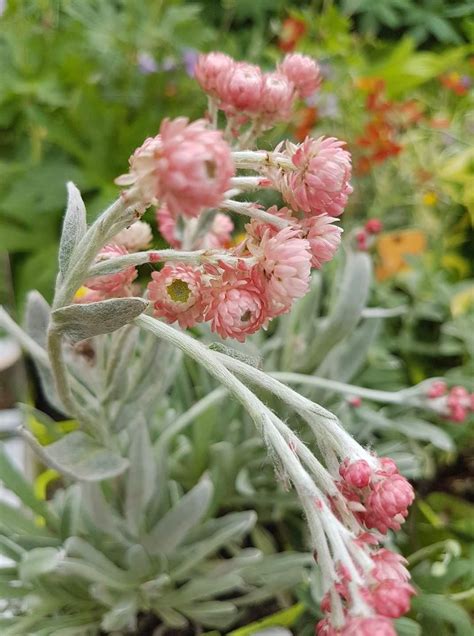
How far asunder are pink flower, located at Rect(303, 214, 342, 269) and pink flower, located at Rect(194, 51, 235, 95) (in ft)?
0.45

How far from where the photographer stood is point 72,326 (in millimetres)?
335

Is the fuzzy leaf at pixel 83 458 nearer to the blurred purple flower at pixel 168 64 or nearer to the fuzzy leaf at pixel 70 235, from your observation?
the fuzzy leaf at pixel 70 235

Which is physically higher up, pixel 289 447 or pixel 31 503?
pixel 289 447

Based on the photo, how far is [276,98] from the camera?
410 millimetres

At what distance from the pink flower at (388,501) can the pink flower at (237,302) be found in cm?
9

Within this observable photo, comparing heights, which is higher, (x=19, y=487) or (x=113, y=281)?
(x=113, y=281)

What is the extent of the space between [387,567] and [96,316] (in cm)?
17

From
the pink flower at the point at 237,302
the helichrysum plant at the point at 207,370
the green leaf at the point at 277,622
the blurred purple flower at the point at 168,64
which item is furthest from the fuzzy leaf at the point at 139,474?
the blurred purple flower at the point at 168,64

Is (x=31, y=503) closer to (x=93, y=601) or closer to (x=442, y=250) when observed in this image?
(x=93, y=601)

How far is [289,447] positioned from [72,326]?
0.39 feet

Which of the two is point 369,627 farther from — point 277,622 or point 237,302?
point 277,622

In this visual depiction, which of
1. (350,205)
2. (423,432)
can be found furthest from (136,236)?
(350,205)

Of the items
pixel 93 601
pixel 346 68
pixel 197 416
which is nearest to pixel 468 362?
pixel 197 416

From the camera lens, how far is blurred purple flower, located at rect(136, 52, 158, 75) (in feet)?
3.76
